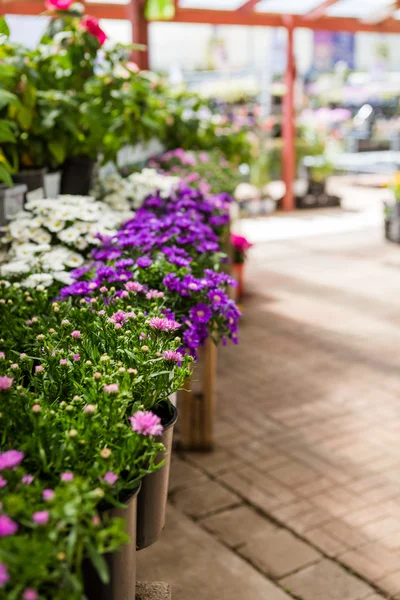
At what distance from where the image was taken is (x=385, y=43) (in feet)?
46.1

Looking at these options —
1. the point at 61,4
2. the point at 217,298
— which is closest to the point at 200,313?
the point at 217,298

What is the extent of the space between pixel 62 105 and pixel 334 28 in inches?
284

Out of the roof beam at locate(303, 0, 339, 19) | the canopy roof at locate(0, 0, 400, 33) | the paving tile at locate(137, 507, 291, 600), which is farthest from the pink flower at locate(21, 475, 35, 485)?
the roof beam at locate(303, 0, 339, 19)

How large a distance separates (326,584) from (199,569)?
40 cm

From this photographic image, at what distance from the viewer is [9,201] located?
8.09 ft

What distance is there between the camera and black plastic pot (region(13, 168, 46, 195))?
104 inches

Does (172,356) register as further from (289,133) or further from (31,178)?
(289,133)

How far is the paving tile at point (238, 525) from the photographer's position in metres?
2.56

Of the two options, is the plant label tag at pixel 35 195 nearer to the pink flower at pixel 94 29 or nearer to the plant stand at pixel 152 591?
the pink flower at pixel 94 29

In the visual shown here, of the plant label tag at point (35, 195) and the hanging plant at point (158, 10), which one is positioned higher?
the hanging plant at point (158, 10)

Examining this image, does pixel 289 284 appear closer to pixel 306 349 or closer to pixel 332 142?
pixel 306 349

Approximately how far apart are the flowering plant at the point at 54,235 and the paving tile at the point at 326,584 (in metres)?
1.16

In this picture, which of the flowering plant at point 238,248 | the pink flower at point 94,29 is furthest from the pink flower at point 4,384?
the flowering plant at point 238,248

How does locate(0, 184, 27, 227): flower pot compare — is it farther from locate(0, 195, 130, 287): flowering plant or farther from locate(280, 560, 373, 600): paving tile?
locate(280, 560, 373, 600): paving tile
